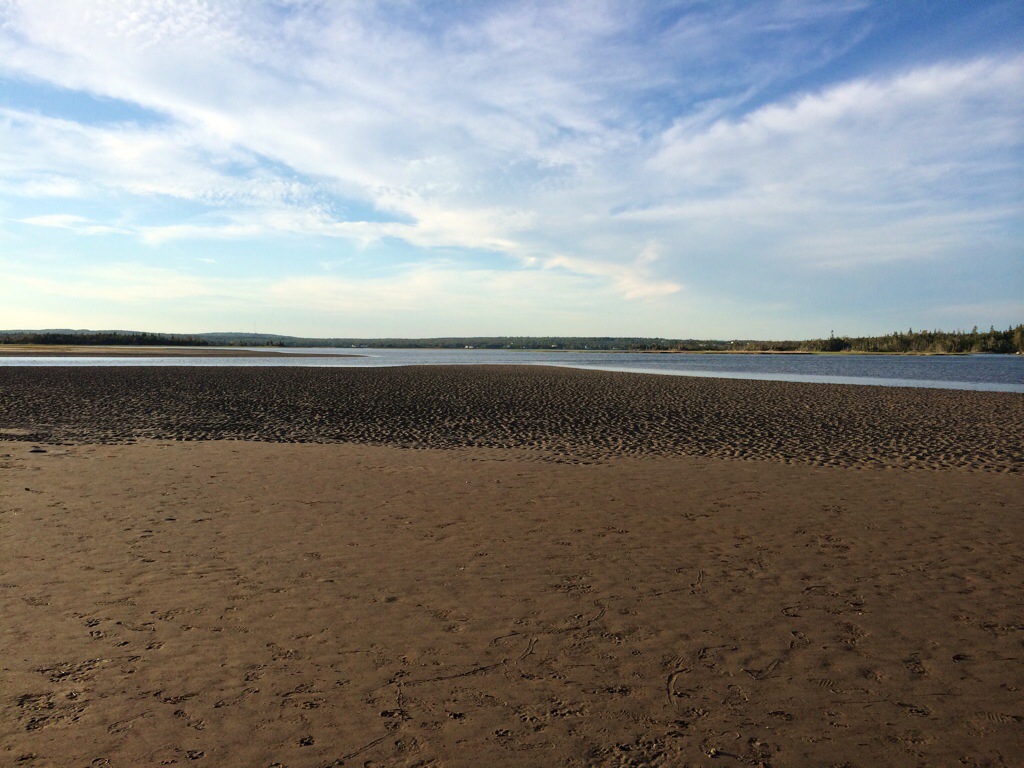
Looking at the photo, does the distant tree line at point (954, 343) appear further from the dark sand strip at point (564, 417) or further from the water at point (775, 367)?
the dark sand strip at point (564, 417)

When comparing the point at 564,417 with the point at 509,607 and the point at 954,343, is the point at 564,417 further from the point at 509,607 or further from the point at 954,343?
the point at 954,343

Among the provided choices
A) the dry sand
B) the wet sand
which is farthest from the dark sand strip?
the wet sand

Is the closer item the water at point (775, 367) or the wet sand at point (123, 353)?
the water at point (775, 367)

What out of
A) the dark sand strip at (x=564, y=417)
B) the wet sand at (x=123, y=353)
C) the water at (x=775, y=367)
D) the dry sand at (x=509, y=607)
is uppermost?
the wet sand at (x=123, y=353)

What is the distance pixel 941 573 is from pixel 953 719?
3.89 meters

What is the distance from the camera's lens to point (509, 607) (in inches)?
282

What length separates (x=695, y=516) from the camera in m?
11.1

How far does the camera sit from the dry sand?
480 cm

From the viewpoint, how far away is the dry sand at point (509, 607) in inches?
189

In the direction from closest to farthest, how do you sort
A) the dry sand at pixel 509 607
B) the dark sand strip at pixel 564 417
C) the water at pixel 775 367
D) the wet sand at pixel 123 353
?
the dry sand at pixel 509 607 < the dark sand strip at pixel 564 417 < the water at pixel 775 367 < the wet sand at pixel 123 353

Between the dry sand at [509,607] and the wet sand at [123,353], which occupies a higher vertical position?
the wet sand at [123,353]

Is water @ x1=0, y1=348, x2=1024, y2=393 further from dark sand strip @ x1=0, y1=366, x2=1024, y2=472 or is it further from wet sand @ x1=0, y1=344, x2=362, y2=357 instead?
dark sand strip @ x1=0, y1=366, x2=1024, y2=472

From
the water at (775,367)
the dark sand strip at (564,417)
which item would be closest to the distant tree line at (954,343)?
the water at (775,367)

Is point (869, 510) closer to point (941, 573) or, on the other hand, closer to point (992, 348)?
point (941, 573)
